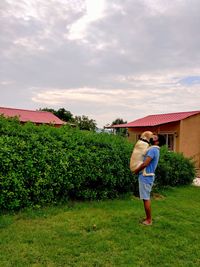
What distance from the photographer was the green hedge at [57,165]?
480 centimetres

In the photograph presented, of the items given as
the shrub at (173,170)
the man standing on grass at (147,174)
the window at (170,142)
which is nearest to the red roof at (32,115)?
the window at (170,142)

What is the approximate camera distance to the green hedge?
480 cm

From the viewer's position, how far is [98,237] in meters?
3.98

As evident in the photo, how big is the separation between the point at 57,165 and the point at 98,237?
184 cm

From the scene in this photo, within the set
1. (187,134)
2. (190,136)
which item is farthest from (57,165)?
(190,136)

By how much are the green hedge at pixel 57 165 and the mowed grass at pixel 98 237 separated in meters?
0.34

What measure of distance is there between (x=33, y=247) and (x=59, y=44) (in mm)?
10091

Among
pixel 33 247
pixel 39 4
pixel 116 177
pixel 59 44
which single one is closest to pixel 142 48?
pixel 59 44

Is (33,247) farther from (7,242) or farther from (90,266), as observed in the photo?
(90,266)

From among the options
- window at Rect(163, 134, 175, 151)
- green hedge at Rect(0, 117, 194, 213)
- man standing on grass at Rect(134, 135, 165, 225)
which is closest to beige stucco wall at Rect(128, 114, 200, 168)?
window at Rect(163, 134, 175, 151)

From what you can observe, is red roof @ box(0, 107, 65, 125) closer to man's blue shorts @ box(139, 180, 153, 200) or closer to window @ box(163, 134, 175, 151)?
window @ box(163, 134, 175, 151)

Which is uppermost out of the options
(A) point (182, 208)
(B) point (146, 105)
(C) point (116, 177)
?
(B) point (146, 105)

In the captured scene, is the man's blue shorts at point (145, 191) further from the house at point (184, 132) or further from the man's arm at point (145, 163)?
the house at point (184, 132)

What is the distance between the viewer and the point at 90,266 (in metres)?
3.11
